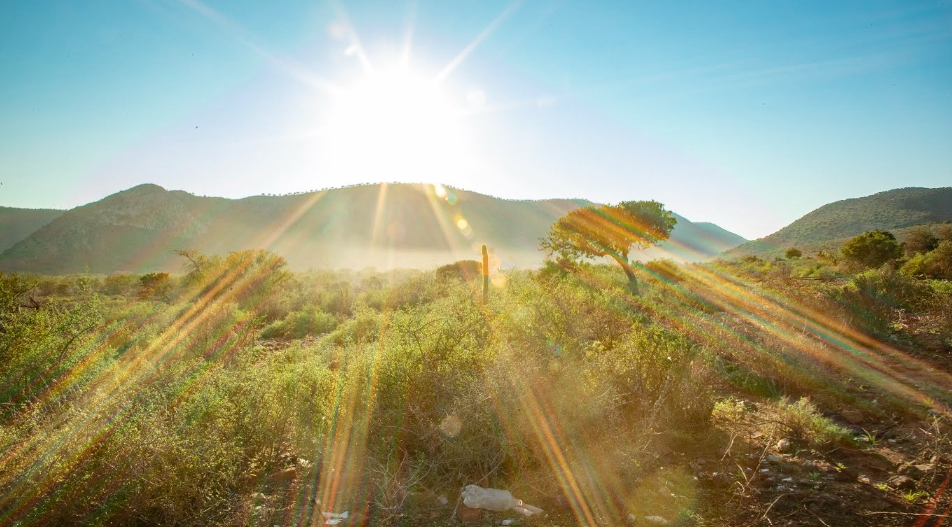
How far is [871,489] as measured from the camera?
3.69m

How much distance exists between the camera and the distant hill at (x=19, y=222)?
6999cm

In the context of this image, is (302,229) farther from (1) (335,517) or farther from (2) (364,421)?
(1) (335,517)

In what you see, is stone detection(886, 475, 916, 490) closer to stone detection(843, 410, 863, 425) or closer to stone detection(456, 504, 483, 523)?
stone detection(843, 410, 863, 425)

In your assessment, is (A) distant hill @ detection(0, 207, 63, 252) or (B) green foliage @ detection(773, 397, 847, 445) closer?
(B) green foliage @ detection(773, 397, 847, 445)

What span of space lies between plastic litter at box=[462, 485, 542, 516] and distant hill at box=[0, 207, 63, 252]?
95162mm

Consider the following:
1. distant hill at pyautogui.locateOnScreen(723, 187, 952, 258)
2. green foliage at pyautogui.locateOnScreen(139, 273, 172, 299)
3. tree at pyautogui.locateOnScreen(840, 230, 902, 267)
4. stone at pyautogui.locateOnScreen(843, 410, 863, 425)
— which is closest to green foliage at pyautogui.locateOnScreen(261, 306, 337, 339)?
green foliage at pyautogui.locateOnScreen(139, 273, 172, 299)

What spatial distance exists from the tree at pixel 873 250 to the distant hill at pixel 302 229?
33.1 m

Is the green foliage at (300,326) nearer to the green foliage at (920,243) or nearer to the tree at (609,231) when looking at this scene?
the tree at (609,231)

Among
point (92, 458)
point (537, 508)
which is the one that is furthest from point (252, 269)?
point (537, 508)

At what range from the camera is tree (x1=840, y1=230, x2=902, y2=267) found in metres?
24.3

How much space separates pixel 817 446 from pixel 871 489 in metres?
0.79

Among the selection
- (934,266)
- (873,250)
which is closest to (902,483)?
(934,266)

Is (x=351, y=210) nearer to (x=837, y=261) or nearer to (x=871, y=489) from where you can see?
(x=837, y=261)

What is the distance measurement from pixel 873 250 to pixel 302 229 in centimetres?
7758
